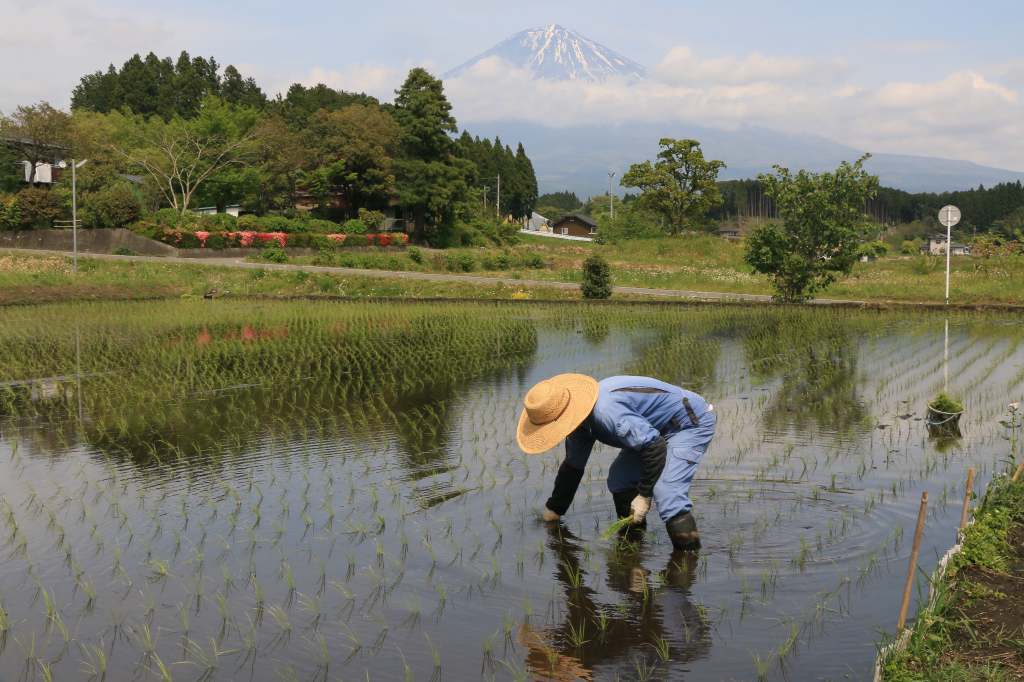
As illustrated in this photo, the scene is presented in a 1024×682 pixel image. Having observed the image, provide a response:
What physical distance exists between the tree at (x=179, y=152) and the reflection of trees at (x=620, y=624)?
36265 mm

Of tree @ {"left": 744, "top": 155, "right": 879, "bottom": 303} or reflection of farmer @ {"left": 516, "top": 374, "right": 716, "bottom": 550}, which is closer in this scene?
reflection of farmer @ {"left": 516, "top": 374, "right": 716, "bottom": 550}

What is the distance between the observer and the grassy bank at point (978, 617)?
3893mm

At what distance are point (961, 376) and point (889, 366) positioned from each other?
3.62 feet

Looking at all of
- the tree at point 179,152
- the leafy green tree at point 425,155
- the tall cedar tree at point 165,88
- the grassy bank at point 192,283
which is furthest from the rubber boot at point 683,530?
the tall cedar tree at point 165,88

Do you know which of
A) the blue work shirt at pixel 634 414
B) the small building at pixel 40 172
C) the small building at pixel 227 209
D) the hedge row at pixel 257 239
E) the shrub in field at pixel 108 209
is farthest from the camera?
the small building at pixel 227 209

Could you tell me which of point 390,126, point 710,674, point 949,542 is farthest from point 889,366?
point 390,126

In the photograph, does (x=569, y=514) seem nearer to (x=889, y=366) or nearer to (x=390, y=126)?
(x=889, y=366)

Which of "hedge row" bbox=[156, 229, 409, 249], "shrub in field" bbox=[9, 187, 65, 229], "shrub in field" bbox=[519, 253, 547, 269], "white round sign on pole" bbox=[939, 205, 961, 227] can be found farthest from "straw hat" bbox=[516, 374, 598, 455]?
"shrub in field" bbox=[9, 187, 65, 229]

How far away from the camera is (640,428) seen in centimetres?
561

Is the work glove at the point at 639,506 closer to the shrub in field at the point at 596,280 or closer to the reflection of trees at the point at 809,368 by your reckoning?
the reflection of trees at the point at 809,368

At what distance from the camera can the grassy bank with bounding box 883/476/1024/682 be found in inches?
153

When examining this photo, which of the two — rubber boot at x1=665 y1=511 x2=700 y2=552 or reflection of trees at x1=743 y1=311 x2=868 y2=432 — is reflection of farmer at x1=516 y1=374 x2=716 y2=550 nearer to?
rubber boot at x1=665 y1=511 x2=700 y2=552

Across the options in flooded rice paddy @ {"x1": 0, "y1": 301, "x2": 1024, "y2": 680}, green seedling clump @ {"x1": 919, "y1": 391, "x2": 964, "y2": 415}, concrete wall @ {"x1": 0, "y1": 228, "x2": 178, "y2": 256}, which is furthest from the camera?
concrete wall @ {"x1": 0, "y1": 228, "x2": 178, "y2": 256}

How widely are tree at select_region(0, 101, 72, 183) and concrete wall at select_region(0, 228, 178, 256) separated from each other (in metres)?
6.15
